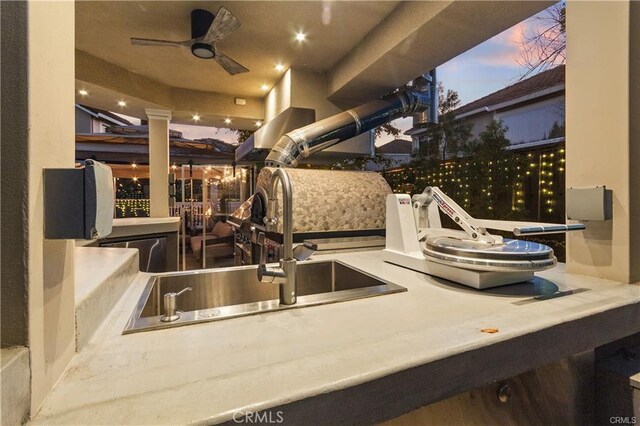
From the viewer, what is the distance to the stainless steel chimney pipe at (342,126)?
3.17 m

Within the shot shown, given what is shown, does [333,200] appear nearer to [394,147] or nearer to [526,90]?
[526,90]

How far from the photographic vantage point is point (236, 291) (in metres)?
1.51

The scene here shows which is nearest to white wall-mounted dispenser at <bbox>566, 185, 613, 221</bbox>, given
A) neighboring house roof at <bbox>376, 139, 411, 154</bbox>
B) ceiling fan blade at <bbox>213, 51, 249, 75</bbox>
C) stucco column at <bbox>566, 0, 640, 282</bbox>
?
stucco column at <bbox>566, 0, 640, 282</bbox>

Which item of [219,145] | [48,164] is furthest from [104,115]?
[48,164]

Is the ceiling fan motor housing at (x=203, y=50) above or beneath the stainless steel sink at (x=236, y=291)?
above

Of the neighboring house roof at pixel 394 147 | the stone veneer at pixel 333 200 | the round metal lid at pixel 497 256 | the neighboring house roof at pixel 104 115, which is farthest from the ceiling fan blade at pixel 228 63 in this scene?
the neighboring house roof at pixel 104 115

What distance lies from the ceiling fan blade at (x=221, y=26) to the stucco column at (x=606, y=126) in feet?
7.18

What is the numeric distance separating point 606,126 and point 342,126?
225 cm

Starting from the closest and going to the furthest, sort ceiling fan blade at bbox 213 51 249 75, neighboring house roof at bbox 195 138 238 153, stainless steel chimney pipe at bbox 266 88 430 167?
ceiling fan blade at bbox 213 51 249 75
stainless steel chimney pipe at bbox 266 88 430 167
neighboring house roof at bbox 195 138 238 153

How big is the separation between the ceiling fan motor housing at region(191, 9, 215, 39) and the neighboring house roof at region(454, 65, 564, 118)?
2466 mm

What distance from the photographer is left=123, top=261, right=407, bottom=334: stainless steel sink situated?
95 cm

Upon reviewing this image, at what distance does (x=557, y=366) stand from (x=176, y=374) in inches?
44.3

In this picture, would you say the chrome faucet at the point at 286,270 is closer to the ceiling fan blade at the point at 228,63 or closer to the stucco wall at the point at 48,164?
the stucco wall at the point at 48,164

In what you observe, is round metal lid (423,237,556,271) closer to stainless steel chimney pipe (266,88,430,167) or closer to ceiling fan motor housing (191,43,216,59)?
stainless steel chimney pipe (266,88,430,167)
